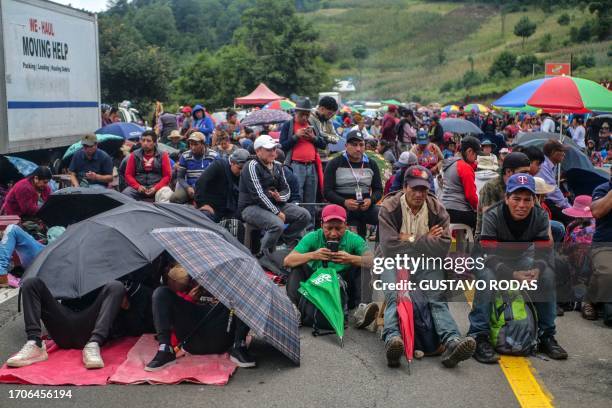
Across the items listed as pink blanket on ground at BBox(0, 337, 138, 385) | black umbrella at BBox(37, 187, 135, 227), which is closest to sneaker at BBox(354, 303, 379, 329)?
pink blanket on ground at BBox(0, 337, 138, 385)

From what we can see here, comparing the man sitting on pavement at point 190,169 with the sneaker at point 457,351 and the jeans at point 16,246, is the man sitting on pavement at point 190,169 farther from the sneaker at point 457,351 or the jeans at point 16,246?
the sneaker at point 457,351

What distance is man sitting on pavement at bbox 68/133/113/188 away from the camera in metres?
13.7

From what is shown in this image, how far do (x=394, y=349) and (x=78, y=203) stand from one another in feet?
12.5

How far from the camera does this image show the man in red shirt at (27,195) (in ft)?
35.1

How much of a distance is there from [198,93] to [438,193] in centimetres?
4618

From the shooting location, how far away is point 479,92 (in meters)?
73.8

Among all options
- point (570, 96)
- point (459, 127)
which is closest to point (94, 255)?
point (570, 96)

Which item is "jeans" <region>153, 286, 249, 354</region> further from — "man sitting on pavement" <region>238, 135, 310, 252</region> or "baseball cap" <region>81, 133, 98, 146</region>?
"baseball cap" <region>81, 133, 98, 146</region>

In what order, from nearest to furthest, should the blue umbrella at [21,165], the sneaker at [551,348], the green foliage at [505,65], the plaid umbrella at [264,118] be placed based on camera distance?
the sneaker at [551,348], the blue umbrella at [21,165], the plaid umbrella at [264,118], the green foliage at [505,65]

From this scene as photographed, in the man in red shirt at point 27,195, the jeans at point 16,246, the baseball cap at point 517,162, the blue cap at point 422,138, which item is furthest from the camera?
the blue cap at point 422,138

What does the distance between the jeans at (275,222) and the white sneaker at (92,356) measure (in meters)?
3.98

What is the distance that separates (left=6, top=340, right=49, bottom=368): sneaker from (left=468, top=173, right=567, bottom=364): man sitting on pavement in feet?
11.7

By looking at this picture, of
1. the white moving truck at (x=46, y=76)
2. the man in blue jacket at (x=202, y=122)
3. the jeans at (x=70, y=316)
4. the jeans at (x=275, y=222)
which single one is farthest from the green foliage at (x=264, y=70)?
the jeans at (x=70, y=316)

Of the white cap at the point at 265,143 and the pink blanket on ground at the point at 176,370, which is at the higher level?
the white cap at the point at 265,143
